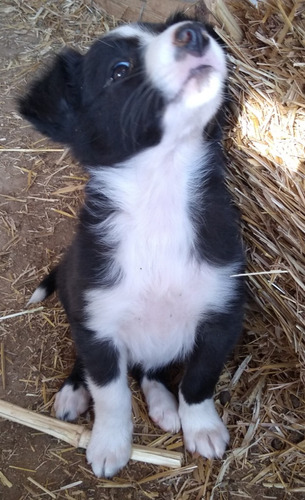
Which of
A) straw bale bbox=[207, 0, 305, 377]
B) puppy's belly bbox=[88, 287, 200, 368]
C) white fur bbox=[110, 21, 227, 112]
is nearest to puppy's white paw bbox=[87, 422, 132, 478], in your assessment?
puppy's belly bbox=[88, 287, 200, 368]

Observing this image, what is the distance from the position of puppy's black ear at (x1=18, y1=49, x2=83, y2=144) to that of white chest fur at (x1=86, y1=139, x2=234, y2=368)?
0.24 metres

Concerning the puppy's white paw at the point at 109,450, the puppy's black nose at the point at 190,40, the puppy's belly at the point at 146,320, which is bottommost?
the puppy's white paw at the point at 109,450

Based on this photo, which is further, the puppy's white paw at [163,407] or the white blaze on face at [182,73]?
the puppy's white paw at [163,407]

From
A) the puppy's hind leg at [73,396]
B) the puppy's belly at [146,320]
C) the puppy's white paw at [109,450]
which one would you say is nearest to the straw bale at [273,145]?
the puppy's belly at [146,320]

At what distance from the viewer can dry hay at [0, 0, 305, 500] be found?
242 centimetres

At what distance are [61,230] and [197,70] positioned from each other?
1.83 m

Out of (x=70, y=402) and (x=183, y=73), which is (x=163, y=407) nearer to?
(x=70, y=402)

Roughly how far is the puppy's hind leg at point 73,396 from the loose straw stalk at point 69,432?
0.21 feet

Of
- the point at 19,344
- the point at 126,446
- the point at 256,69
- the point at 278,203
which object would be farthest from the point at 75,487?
the point at 256,69

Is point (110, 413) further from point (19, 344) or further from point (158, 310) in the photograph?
point (19, 344)

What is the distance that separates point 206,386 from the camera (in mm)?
2592

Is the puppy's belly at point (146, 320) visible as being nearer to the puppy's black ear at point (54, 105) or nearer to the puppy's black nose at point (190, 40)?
the puppy's black ear at point (54, 105)

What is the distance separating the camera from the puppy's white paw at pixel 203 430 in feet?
8.52

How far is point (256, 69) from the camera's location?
2.48 m
